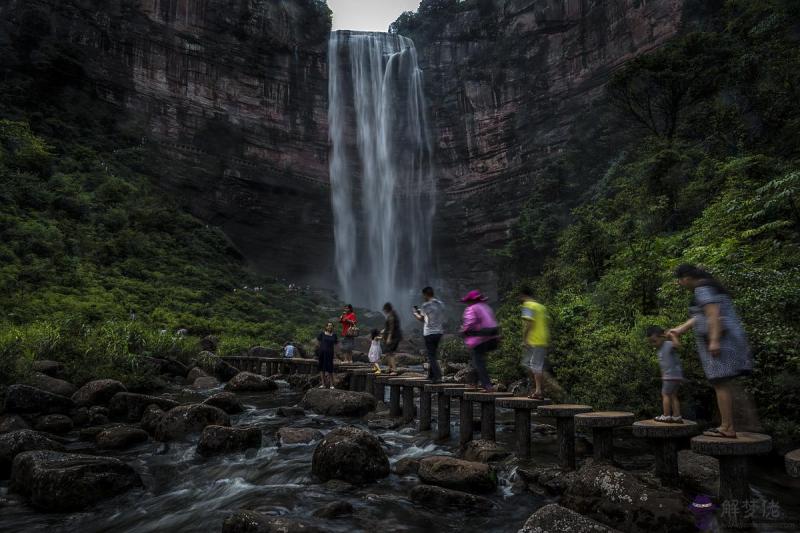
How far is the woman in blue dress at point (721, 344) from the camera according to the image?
13.4 feet

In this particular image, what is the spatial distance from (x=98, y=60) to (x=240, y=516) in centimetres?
4397

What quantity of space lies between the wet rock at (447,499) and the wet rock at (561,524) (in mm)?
1379

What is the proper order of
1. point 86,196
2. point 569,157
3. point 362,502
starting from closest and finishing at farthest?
point 362,502
point 86,196
point 569,157

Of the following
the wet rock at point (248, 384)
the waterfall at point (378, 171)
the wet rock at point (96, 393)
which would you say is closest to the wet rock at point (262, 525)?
the wet rock at point (96, 393)

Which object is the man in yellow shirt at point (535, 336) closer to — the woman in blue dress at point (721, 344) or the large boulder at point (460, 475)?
the large boulder at point (460, 475)

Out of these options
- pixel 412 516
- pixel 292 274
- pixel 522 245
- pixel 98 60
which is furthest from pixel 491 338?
pixel 98 60

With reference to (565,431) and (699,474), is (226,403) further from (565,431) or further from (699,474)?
(699,474)

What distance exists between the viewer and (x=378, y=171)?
46.4m

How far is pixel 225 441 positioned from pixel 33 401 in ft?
13.6

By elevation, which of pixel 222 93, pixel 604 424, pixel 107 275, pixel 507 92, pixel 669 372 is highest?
pixel 507 92

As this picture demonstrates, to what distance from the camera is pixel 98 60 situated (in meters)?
37.1

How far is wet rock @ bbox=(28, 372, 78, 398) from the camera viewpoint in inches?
376

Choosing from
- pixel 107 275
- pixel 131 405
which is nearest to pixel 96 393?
pixel 131 405

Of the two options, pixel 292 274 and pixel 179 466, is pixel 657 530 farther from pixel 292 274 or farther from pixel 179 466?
pixel 292 274
